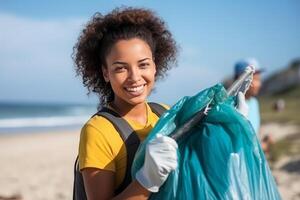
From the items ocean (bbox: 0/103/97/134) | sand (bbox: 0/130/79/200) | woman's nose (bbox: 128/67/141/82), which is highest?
ocean (bbox: 0/103/97/134)

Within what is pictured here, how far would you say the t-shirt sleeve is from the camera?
190cm

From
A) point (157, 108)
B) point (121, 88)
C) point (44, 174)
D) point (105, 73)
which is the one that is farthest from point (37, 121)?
point (121, 88)

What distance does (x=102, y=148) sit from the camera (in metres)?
1.92

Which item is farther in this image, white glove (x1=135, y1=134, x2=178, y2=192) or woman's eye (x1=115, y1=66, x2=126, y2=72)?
woman's eye (x1=115, y1=66, x2=126, y2=72)

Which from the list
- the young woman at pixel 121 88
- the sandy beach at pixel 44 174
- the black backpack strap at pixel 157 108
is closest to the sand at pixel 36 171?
the sandy beach at pixel 44 174

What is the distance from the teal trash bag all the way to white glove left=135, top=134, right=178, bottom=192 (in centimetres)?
7

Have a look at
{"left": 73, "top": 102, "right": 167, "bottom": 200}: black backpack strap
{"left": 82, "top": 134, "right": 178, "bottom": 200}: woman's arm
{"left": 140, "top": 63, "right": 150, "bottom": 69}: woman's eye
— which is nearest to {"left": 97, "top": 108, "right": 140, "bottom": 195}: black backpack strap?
{"left": 73, "top": 102, "right": 167, "bottom": 200}: black backpack strap

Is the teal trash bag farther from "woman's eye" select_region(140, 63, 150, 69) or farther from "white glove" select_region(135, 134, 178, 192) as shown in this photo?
"woman's eye" select_region(140, 63, 150, 69)

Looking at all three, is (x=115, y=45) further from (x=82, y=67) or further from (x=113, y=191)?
(x=113, y=191)

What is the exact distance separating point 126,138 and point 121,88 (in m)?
0.22

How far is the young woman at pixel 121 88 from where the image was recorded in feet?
5.94

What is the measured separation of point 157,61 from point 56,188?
6.39m

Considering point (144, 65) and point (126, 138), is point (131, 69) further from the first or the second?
point (126, 138)

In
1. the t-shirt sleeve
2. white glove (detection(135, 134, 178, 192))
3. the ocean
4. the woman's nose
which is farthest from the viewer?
the ocean
